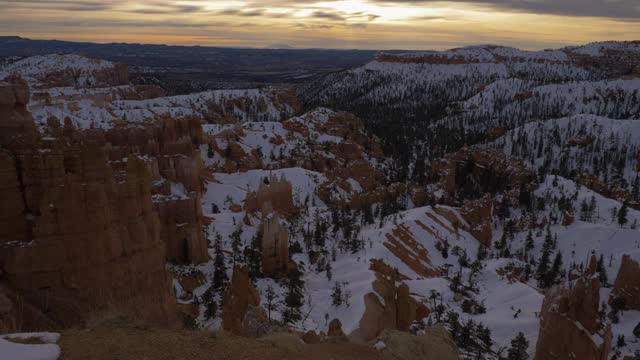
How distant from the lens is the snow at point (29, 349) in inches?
269

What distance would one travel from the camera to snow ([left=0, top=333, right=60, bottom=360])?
6.83 metres

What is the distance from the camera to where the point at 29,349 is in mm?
7051

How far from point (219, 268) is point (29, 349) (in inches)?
647

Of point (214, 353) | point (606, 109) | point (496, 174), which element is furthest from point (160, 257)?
point (606, 109)

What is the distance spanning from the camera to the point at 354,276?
2616 centimetres

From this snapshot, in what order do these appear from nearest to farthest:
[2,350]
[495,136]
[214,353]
A: 1. [2,350]
2. [214,353]
3. [495,136]

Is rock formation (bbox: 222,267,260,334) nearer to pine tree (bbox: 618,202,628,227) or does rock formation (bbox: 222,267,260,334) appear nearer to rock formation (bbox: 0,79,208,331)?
rock formation (bbox: 0,79,208,331)

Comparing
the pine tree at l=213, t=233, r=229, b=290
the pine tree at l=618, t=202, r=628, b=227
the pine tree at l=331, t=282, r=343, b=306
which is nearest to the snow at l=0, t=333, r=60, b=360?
the pine tree at l=213, t=233, r=229, b=290

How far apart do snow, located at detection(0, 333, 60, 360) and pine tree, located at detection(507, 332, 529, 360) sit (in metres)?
17.9

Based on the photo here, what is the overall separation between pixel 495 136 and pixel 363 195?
161 ft

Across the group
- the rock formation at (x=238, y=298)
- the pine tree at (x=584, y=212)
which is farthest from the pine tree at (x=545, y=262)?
the rock formation at (x=238, y=298)

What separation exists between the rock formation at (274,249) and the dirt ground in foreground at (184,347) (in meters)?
17.3

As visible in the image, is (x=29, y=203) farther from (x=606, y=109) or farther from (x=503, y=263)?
(x=606, y=109)

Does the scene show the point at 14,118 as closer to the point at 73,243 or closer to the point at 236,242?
the point at 73,243
